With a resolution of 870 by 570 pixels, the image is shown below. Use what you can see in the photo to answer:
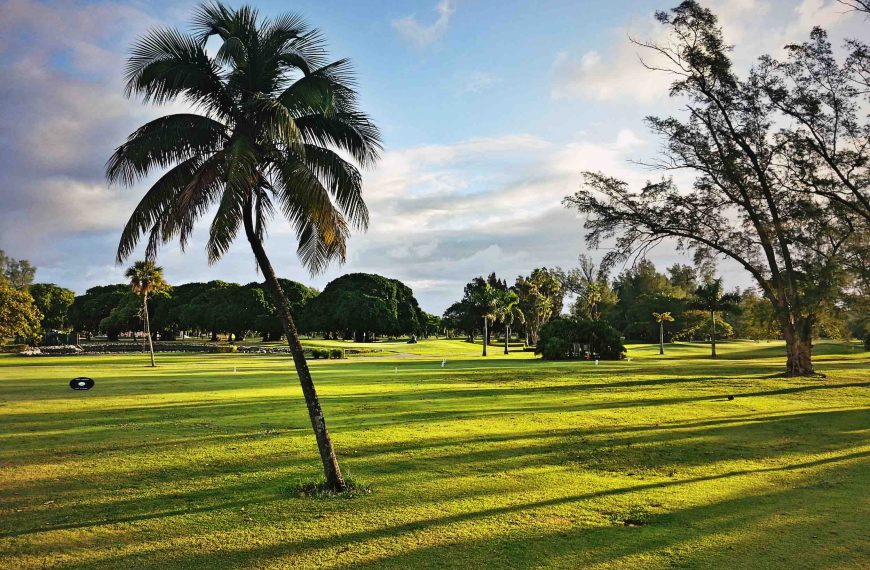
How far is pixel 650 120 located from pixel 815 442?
23964 mm

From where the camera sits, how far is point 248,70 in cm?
934

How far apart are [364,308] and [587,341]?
171 feet

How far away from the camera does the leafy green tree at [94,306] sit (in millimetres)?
120562

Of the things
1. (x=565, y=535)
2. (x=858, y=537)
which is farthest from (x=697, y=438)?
(x=565, y=535)

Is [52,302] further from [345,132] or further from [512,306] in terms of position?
[345,132]

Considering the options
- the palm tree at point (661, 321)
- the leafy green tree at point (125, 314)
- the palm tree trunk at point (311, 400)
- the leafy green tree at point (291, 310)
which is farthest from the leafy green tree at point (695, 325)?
the leafy green tree at point (125, 314)

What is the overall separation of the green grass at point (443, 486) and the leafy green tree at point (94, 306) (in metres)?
114

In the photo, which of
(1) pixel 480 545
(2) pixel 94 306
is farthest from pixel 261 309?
(1) pixel 480 545

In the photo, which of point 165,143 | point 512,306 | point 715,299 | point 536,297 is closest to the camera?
point 165,143

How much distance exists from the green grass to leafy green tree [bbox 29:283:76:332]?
332ft

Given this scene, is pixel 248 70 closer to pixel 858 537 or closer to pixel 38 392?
pixel 858 537

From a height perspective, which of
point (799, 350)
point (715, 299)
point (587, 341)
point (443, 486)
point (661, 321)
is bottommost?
point (443, 486)

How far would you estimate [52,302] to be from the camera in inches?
4208

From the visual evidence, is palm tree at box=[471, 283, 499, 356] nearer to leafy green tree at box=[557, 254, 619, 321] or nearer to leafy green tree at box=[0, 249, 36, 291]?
leafy green tree at box=[557, 254, 619, 321]
